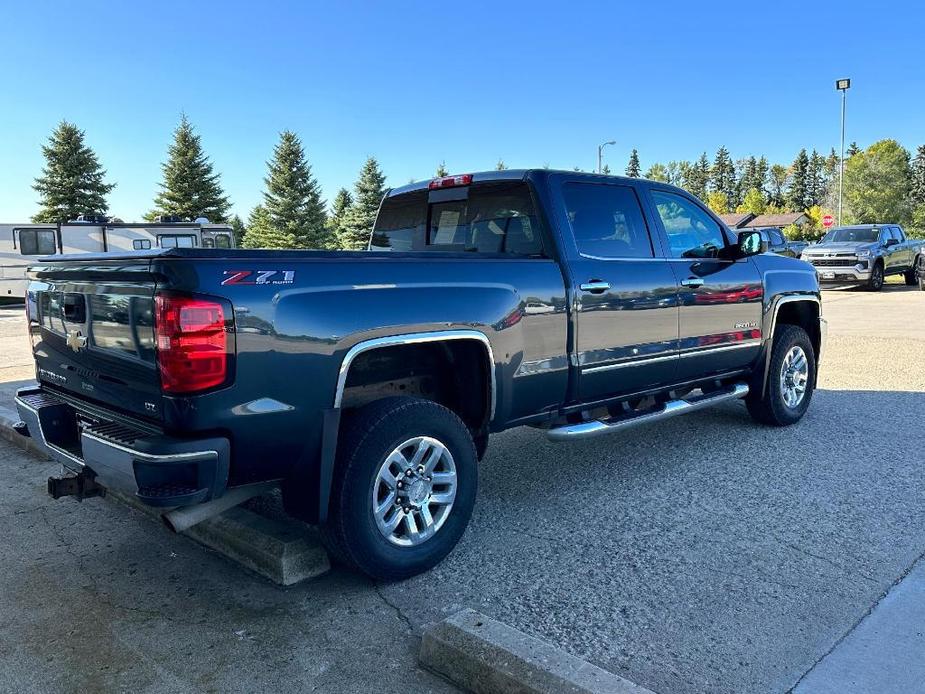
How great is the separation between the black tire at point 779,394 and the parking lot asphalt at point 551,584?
0.63m

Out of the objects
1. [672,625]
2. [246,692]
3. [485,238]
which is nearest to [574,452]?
[485,238]

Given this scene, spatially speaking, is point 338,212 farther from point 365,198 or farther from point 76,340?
point 76,340

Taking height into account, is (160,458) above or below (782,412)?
above

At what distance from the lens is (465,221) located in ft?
15.2

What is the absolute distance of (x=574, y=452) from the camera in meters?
5.35

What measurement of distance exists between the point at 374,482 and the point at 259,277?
1.03 metres

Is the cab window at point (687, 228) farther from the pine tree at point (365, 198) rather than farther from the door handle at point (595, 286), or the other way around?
the pine tree at point (365, 198)

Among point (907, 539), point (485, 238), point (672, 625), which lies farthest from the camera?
point (485, 238)

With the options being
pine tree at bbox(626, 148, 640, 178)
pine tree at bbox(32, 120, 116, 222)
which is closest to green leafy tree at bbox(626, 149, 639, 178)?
pine tree at bbox(626, 148, 640, 178)

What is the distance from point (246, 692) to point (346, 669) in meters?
0.35

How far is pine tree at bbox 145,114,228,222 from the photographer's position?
46.1 m

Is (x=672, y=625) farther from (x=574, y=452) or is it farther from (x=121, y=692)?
(x=574, y=452)

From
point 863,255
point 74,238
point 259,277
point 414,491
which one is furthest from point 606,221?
point 74,238

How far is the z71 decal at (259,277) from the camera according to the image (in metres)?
2.71
